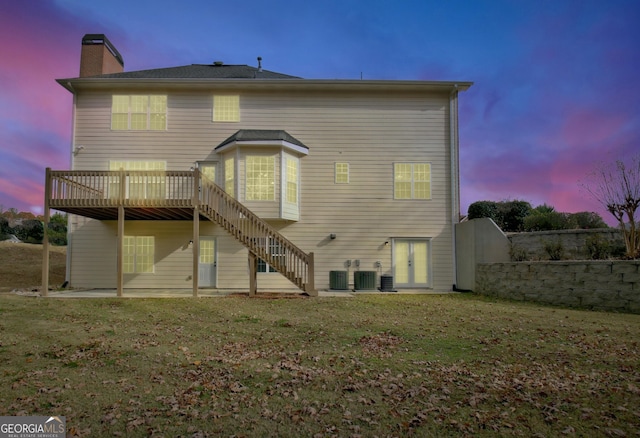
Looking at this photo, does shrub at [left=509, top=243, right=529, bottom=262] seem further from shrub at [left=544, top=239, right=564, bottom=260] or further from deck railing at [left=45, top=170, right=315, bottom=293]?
deck railing at [left=45, top=170, right=315, bottom=293]

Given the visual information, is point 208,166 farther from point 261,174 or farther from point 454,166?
point 454,166

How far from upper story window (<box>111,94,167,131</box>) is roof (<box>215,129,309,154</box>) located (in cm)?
282

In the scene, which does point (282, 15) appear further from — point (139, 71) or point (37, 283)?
point (37, 283)

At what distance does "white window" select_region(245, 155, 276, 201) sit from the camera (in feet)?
49.3

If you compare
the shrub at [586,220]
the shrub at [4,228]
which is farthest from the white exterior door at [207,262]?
the shrub at [4,228]

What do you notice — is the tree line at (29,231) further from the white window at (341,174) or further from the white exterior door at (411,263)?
the white exterior door at (411,263)

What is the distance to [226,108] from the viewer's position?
16109mm

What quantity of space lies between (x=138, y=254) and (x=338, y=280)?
809 centimetres

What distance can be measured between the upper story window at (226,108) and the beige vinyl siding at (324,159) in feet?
0.77

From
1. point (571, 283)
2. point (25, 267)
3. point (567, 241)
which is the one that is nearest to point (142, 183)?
point (25, 267)

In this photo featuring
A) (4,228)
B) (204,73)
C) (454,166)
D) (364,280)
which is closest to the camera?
(364,280)

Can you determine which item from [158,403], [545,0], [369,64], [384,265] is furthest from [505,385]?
[369,64]

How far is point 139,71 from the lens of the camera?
1728 cm

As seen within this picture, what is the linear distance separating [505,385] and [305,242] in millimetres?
11381
